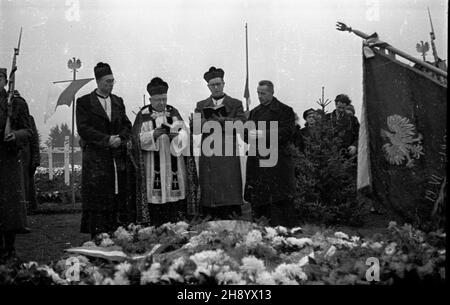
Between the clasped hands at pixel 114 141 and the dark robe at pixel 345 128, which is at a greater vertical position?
the dark robe at pixel 345 128

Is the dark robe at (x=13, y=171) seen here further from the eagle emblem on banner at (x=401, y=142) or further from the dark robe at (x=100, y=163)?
the eagle emblem on banner at (x=401, y=142)

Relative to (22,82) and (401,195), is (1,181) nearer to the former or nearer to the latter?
(22,82)

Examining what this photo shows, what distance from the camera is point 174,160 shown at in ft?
24.1

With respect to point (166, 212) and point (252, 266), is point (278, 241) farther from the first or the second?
point (166, 212)

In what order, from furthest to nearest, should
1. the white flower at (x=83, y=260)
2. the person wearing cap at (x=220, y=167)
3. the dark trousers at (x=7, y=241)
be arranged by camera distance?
the person wearing cap at (x=220, y=167)
the dark trousers at (x=7, y=241)
the white flower at (x=83, y=260)

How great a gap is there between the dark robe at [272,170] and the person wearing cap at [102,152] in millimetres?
1442

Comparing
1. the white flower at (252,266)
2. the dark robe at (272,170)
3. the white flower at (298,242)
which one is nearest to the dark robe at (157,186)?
the dark robe at (272,170)

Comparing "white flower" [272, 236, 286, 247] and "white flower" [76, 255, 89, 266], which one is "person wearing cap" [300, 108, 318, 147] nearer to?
"white flower" [272, 236, 286, 247]

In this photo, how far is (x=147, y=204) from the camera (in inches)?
282

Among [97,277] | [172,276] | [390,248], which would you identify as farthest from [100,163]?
[390,248]

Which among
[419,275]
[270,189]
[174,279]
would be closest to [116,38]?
[270,189]

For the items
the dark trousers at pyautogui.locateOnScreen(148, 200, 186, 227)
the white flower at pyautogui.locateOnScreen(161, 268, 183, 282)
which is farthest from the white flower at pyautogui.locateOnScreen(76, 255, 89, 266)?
the dark trousers at pyautogui.locateOnScreen(148, 200, 186, 227)

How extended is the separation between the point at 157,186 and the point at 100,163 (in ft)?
2.31

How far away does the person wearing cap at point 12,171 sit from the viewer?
6.17 m
